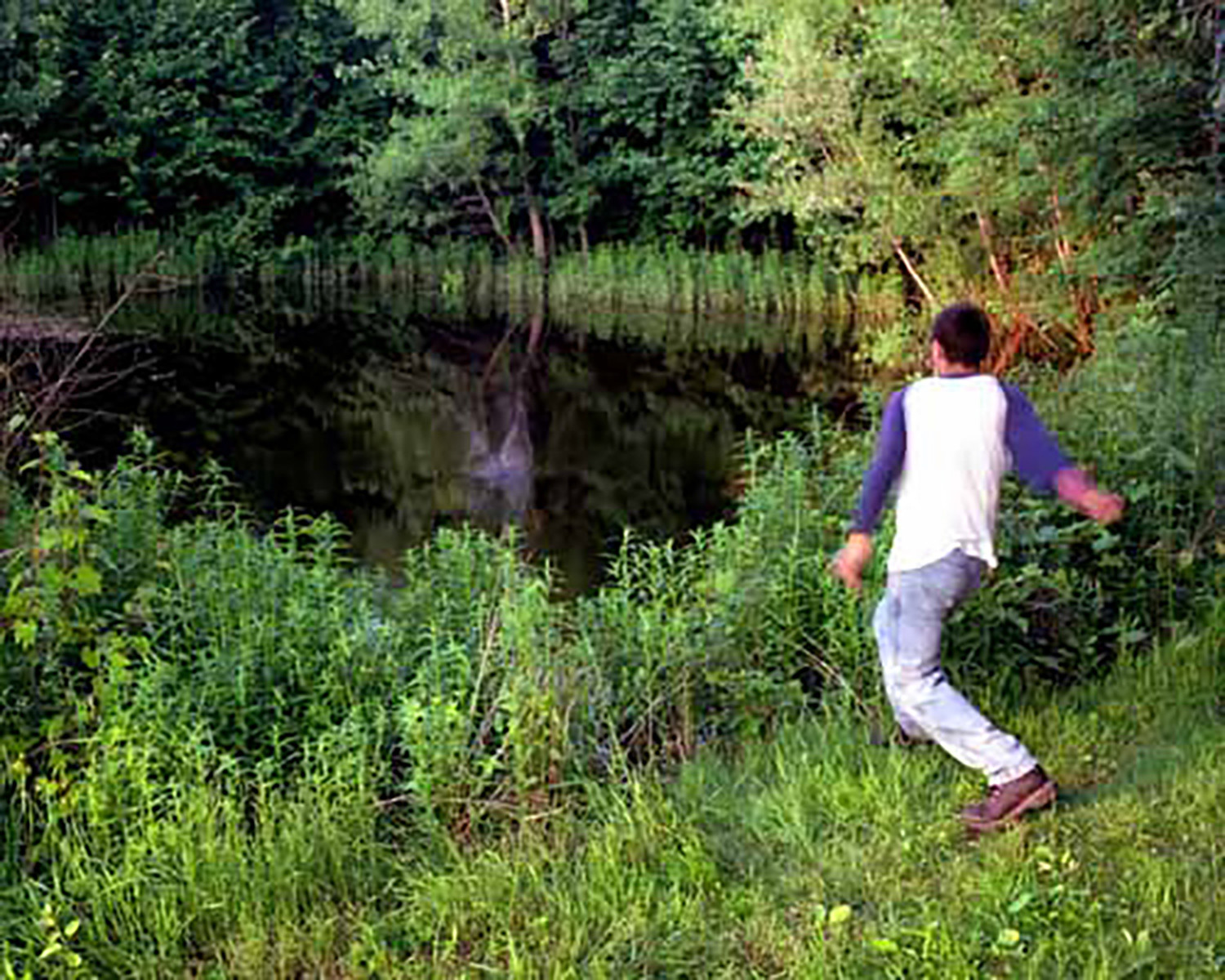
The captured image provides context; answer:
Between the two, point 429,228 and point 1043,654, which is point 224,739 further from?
point 429,228

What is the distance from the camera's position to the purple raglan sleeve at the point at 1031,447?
4.70 metres

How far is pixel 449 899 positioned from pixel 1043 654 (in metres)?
3.07

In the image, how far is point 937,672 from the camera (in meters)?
4.88

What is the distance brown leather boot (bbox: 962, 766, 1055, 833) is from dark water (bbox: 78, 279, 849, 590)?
6248mm

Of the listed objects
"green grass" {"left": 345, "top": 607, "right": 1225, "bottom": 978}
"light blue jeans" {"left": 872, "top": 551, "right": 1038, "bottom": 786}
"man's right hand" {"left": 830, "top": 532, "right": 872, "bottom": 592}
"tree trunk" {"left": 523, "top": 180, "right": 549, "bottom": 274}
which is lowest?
"green grass" {"left": 345, "top": 607, "right": 1225, "bottom": 978}

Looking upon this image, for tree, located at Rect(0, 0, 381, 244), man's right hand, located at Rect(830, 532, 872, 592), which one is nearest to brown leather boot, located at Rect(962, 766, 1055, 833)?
man's right hand, located at Rect(830, 532, 872, 592)

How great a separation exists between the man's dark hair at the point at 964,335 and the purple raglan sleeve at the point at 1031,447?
178 millimetres

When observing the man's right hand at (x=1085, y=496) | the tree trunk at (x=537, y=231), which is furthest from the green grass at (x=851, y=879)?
the tree trunk at (x=537, y=231)

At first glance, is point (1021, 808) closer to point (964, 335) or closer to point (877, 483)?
point (877, 483)

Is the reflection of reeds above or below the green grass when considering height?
above

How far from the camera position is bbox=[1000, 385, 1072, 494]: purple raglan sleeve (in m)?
4.70

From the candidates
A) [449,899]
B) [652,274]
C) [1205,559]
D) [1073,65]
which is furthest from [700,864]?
[652,274]

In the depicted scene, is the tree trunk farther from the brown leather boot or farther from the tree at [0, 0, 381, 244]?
the brown leather boot

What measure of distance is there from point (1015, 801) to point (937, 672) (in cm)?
49
